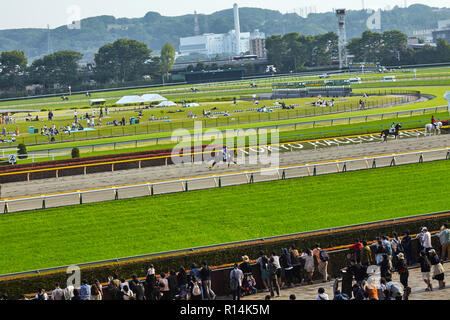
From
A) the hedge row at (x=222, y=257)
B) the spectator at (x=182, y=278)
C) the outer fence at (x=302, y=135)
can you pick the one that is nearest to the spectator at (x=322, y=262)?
the hedge row at (x=222, y=257)

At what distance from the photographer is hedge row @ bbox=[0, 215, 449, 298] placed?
14445 mm

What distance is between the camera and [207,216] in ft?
68.6

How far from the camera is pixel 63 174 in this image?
30.4 m

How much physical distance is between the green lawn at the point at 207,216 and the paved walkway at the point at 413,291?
4.47 metres

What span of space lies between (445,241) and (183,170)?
53.9 feet

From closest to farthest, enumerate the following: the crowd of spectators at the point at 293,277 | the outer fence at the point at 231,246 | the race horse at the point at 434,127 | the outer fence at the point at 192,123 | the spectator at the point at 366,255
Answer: the crowd of spectators at the point at 293,277 < the spectator at the point at 366,255 < the outer fence at the point at 231,246 < the race horse at the point at 434,127 < the outer fence at the point at 192,123

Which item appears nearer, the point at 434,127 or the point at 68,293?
the point at 68,293

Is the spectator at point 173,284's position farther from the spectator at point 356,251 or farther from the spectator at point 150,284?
the spectator at point 356,251

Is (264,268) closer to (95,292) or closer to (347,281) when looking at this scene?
(347,281)

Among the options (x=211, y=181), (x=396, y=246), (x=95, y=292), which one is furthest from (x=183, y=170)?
(x=95, y=292)

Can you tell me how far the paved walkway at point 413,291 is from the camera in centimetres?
1287

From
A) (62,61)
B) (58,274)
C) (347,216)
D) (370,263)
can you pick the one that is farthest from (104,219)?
(62,61)

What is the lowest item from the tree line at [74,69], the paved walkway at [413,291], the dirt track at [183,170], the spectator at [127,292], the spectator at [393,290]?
the paved walkway at [413,291]
